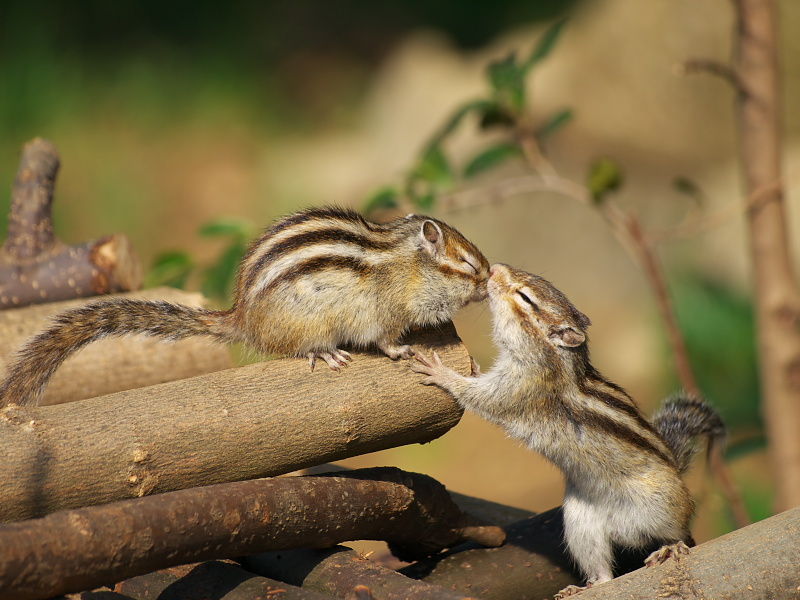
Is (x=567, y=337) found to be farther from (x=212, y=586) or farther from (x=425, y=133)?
(x=425, y=133)

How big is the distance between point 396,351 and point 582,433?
563 millimetres

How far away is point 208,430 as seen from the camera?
2383 millimetres

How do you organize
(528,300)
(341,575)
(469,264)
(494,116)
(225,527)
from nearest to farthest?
(225,527) → (341,575) → (528,300) → (469,264) → (494,116)

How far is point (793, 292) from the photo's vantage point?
382 cm

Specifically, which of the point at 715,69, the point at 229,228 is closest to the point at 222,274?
the point at 229,228

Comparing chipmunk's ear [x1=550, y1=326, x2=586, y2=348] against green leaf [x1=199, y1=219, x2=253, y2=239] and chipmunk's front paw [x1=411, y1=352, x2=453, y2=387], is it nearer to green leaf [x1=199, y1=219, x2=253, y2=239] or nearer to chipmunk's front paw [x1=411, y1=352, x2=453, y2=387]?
chipmunk's front paw [x1=411, y1=352, x2=453, y2=387]

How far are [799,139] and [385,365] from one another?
572cm

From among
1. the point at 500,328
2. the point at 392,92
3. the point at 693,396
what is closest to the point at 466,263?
the point at 500,328

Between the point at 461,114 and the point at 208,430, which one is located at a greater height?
the point at 461,114

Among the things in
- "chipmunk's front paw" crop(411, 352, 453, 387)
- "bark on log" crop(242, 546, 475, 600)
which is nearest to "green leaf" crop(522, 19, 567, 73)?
"chipmunk's front paw" crop(411, 352, 453, 387)

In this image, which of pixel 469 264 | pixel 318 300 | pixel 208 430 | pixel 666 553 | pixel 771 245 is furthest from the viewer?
pixel 771 245

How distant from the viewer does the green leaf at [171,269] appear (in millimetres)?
4152

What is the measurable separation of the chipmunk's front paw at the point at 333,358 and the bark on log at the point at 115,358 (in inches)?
29.1

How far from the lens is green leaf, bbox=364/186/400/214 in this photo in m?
4.01
